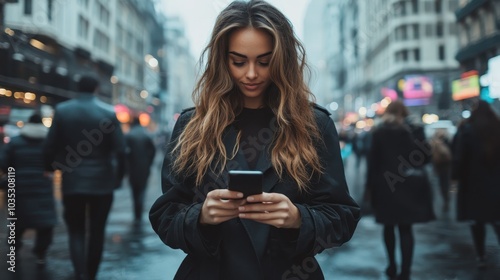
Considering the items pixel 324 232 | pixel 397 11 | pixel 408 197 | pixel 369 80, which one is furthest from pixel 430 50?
pixel 324 232

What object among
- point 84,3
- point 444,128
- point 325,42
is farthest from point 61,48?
point 325,42

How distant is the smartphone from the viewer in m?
1.46

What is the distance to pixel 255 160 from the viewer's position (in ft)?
6.07

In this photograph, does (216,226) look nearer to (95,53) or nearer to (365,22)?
(95,53)

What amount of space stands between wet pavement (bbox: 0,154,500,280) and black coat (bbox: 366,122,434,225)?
778 mm

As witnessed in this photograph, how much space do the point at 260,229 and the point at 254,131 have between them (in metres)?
0.42

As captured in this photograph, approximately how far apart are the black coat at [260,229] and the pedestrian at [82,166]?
3.27 metres

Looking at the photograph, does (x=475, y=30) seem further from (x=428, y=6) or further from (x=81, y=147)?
(x=428, y=6)

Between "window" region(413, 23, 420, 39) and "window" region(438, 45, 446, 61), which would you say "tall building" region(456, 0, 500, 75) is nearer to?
"window" region(438, 45, 446, 61)

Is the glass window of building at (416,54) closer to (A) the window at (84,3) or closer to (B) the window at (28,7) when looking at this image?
(A) the window at (84,3)

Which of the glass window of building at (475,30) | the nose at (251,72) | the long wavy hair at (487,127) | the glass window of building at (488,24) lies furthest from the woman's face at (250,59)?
the glass window of building at (475,30)

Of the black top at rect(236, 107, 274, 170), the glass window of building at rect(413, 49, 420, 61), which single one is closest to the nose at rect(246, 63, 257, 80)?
the black top at rect(236, 107, 274, 170)

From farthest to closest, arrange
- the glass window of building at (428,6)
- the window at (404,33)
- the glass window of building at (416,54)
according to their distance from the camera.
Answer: the window at (404,33) < the glass window of building at (416,54) < the glass window of building at (428,6)

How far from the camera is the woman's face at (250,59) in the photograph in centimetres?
180
